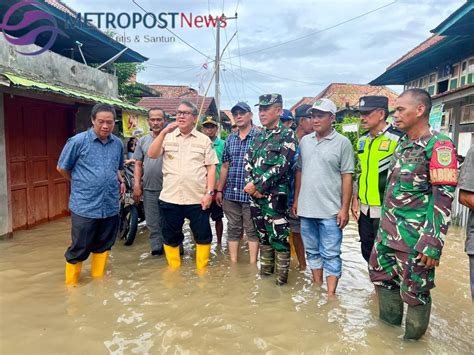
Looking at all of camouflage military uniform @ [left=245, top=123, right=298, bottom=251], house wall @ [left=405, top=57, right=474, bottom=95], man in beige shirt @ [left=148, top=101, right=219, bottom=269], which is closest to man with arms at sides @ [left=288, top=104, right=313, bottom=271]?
camouflage military uniform @ [left=245, top=123, right=298, bottom=251]

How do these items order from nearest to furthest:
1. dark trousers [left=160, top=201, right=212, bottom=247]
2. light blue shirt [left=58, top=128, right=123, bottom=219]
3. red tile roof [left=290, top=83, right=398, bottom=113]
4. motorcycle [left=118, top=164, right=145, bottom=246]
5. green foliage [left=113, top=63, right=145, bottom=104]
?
light blue shirt [left=58, top=128, right=123, bottom=219]
dark trousers [left=160, top=201, right=212, bottom=247]
motorcycle [left=118, top=164, right=145, bottom=246]
green foliage [left=113, top=63, right=145, bottom=104]
red tile roof [left=290, top=83, right=398, bottom=113]

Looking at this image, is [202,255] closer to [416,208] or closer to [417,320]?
[417,320]

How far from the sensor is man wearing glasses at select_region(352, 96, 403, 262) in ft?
9.86

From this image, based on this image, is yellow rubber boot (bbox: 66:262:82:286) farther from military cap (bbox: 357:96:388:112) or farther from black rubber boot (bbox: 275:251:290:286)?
military cap (bbox: 357:96:388:112)

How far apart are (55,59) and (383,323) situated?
6416 millimetres

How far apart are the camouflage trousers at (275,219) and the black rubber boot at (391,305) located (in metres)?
1.04

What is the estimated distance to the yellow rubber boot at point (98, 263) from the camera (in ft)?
12.4

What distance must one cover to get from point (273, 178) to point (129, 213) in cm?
282

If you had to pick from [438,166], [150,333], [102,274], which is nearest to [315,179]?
[438,166]

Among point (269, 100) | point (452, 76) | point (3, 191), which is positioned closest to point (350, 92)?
point (452, 76)

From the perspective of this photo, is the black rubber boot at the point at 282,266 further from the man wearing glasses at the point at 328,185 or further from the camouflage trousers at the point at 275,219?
the man wearing glasses at the point at 328,185

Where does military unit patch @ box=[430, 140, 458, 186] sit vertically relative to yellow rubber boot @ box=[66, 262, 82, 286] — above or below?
above

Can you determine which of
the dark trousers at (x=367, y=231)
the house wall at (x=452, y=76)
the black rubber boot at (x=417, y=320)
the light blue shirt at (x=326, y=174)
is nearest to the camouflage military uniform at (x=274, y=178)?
the light blue shirt at (x=326, y=174)

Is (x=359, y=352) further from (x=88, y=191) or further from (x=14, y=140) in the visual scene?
(x=14, y=140)
